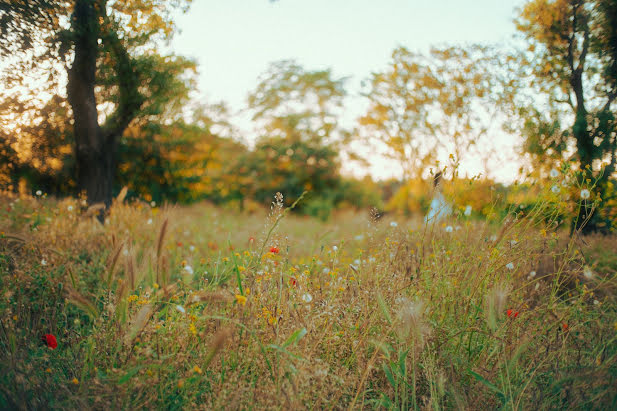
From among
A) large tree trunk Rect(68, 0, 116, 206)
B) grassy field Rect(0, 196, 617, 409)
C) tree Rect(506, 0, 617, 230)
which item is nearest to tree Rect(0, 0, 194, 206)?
large tree trunk Rect(68, 0, 116, 206)

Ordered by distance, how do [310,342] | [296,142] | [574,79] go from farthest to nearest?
1. [296,142]
2. [574,79]
3. [310,342]

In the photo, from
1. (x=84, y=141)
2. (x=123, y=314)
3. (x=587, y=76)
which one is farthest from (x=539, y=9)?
(x=84, y=141)

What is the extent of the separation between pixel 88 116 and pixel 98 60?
65cm

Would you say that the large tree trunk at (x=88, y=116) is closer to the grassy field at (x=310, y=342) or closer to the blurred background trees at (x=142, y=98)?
the blurred background trees at (x=142, y=98)

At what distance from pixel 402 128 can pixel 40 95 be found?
11.0 meters

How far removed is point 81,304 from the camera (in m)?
1.63

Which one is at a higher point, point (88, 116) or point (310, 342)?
point (88, 116)

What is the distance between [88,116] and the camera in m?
4.34

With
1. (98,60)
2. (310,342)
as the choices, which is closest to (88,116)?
(98,60)

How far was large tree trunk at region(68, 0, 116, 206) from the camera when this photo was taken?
3736mm

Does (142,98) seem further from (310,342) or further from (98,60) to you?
(310,342)

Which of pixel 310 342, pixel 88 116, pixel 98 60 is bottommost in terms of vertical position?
pixel 310 342

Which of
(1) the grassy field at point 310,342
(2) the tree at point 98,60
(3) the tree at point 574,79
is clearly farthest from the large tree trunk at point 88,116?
(3) the tree at point 574,79

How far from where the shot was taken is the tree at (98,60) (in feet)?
10.8
